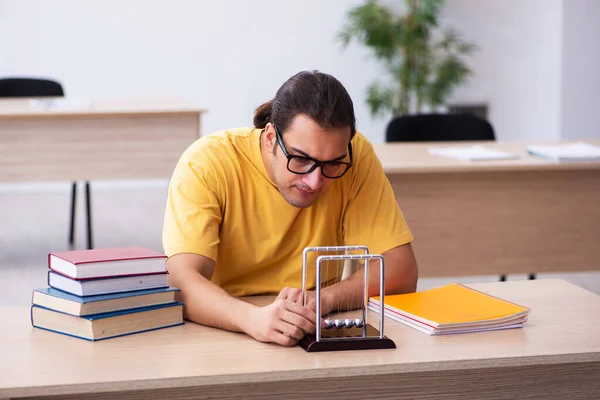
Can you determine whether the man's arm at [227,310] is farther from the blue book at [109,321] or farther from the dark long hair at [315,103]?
the dark long hair at [315,103]

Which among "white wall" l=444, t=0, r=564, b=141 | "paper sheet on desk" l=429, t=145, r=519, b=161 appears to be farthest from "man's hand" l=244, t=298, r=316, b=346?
"white wall" l=444, t=0, r=564, b=141

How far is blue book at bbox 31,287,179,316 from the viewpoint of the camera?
1.58 metres

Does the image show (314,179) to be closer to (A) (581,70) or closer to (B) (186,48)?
(B) (186,48)

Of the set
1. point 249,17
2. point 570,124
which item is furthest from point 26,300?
point 570,124

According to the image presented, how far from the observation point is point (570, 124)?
678 centimetres

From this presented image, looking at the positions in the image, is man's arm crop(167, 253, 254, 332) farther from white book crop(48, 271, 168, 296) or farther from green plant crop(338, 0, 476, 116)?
green plant crop(338, 0, 476, 116)

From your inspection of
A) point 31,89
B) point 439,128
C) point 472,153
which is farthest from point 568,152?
point 31,89

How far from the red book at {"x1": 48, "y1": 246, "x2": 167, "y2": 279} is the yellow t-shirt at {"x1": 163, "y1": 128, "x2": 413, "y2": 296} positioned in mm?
244

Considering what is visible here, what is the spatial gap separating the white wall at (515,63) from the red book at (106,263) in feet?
18.0

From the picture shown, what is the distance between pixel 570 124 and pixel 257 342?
565 cm

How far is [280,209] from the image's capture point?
6.61ft

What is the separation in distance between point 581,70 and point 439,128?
3.23 metres

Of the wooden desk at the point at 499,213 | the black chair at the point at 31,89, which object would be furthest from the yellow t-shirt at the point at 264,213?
the black chair at the point at 31,89

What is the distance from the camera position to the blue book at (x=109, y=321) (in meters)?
1.59
